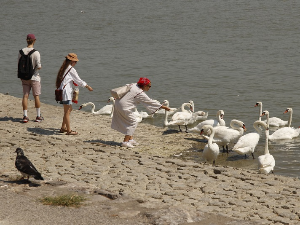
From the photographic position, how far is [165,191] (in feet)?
26.3

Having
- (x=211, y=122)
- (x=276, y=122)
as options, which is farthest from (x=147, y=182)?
(x=276, y=122)

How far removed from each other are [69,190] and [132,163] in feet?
6.69

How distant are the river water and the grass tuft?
189 inches

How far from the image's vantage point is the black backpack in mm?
12547

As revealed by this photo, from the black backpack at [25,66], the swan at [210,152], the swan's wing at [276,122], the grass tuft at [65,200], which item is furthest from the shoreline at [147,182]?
the swan's wing at [276,122]

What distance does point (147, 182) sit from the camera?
8.52m

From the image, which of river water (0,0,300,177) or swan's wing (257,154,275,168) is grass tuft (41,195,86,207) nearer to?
swan's wing (257,154,275,168)

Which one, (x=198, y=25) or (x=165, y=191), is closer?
(x=165, y=191)

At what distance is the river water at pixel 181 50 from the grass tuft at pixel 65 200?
15.8 ft

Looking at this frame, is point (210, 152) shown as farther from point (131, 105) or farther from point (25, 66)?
point (25, 66)

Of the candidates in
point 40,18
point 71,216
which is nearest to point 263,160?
point 71,216

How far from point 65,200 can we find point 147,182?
1.76 metres

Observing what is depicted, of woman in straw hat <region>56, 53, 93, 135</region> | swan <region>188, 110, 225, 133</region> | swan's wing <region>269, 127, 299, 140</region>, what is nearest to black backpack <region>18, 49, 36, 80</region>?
woman in straw hat <region>56, 53, 93, 135</region>

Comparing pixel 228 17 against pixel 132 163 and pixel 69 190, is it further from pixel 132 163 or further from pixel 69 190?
pixel 69 190
